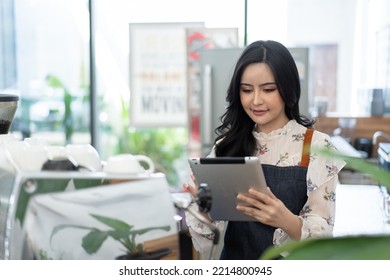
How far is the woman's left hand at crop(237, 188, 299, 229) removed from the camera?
1.29 meters

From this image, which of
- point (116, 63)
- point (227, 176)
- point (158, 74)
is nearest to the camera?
point (227, 176)

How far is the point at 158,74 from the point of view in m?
4.71

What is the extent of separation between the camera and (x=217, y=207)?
1353mm

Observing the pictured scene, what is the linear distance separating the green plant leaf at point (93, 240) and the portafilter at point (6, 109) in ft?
2.29

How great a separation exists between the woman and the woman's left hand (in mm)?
67

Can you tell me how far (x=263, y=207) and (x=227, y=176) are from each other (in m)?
0.11

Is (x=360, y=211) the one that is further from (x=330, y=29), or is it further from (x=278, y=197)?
(x=330, y=29)

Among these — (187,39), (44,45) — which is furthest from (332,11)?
(44,45)

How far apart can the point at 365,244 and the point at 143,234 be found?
491 mm

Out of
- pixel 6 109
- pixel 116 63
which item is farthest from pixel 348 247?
pixel 116 63

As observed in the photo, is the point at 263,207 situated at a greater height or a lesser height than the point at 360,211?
greater

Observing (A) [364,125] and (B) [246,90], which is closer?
(B) [246,90]

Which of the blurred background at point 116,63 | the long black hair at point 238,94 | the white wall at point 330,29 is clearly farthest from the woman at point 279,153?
the white wall at point 330,29

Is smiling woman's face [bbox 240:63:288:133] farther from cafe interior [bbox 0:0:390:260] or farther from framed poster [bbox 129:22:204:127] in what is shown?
framed poster [bbox 129:22:204:127]
